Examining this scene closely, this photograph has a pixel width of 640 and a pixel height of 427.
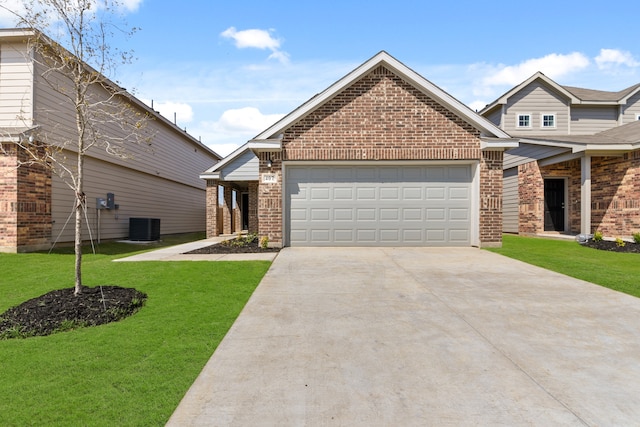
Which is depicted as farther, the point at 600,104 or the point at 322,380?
the point at 600,104

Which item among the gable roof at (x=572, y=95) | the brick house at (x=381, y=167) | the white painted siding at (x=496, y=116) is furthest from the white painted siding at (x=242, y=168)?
the gable roof at (x=572, y=95)

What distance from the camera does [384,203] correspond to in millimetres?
10406

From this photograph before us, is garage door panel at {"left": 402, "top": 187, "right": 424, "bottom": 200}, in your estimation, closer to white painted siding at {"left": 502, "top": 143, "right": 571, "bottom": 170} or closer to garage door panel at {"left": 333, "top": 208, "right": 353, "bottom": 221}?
garage door panel at {"left": 333, "top": 208, "right": 353, "bottom": 221}

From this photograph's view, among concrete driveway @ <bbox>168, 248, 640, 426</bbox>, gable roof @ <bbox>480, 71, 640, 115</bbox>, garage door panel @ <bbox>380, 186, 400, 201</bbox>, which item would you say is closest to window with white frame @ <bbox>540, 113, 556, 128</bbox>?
gable roof @ <bbox>480, 71, 640, 115</bbox>

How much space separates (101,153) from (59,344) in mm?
12569

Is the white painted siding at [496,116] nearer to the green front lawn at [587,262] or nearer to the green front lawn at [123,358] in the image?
the green front lawn at [587,262]

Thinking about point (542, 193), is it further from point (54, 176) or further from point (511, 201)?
point (54, 176)

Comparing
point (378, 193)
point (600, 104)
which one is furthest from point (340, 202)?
point (600, 104)

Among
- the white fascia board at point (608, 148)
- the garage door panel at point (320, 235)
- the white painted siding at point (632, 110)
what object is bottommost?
the garage door panel at point (320, 235)

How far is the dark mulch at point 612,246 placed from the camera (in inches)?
394

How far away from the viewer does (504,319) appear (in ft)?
14.2

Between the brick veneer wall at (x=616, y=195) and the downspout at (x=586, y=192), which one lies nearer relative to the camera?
the brick veneer wall at (x=616, y=195)

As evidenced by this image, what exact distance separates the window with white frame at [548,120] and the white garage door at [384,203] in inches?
441

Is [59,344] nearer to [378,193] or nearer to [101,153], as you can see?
[378,193]
